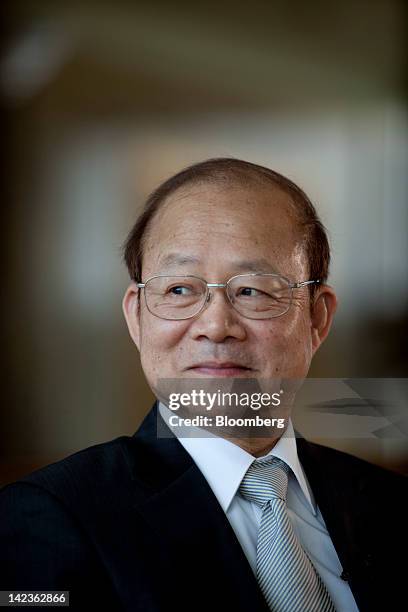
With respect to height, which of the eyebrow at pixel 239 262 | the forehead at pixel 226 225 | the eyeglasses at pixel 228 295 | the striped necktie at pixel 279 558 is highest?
the forehead at pixel 226 225

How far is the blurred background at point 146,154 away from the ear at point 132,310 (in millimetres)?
80

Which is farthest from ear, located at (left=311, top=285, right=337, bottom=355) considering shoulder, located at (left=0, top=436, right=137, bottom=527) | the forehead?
shoulder, located at (left=0, top=436, right=137, bottom=527)

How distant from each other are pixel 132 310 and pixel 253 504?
312 millimetres

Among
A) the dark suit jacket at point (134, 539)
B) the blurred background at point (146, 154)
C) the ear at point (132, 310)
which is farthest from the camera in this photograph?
the blurred background at point (146, 154)

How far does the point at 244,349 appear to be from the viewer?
0.89 meters

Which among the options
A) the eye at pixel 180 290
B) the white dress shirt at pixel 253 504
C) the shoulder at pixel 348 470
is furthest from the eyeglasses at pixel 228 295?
the shoulder at pixel 348 470

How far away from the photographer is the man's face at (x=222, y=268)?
0.88 metres

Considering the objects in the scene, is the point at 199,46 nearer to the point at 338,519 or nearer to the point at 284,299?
the point at 284,299

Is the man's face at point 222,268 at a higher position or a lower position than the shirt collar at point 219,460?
higher

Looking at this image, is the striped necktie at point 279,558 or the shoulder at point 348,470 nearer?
the striped necktie at point 279,558

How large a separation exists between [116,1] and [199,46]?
159 millimetres

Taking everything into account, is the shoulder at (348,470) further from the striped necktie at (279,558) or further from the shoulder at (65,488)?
the shoulder at (65,488)

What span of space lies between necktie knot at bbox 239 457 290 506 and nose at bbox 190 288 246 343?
0.18m

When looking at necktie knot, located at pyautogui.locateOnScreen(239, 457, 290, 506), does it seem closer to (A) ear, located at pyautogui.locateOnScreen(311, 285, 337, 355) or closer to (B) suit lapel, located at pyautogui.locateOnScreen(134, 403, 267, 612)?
(B) suit lapel, located at pyautogui.locateOnScreen(134, 403, 267, 612)
